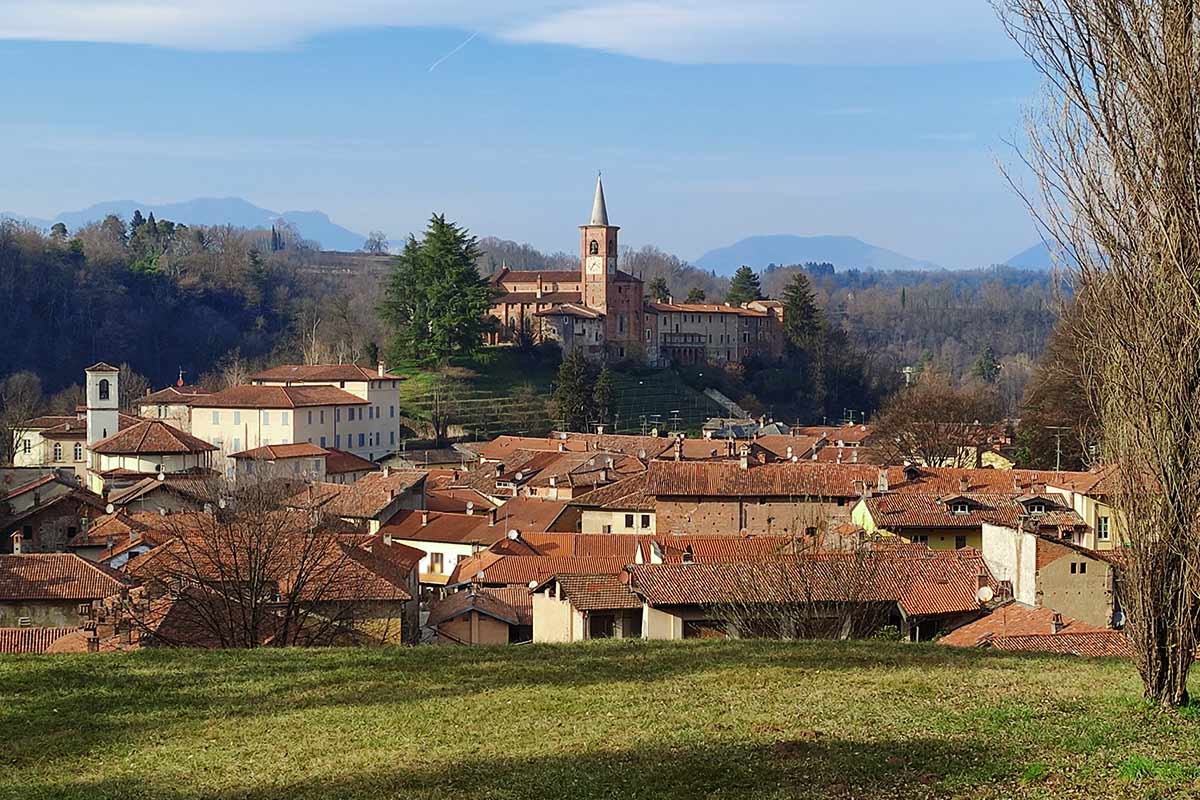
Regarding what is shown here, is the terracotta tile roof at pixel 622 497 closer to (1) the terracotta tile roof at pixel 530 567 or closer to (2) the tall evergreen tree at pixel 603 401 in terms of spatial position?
(1) the terracotta tile roof at pixel 530 567

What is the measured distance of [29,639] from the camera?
19141mm

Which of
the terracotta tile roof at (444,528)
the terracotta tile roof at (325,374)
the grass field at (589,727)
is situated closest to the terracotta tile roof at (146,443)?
the terracotta tile roof at (444,528)

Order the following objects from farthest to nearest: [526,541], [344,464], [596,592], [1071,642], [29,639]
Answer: [344,464] → [526,541] → [596,592] → [1071,642] → [29,639]

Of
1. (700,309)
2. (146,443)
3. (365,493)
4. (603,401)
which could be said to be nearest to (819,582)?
(365,493)

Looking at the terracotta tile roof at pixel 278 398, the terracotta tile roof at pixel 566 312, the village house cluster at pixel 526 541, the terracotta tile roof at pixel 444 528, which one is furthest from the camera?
the terracotta tile roof at pixel 566 312

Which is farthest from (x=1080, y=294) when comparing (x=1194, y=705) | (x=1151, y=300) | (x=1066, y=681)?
(x=1066, y=681)

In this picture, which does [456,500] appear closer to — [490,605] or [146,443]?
[146,443]

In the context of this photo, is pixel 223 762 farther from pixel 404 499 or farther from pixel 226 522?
pixel 404 499

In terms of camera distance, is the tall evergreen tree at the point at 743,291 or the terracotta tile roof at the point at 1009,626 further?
the tall evergreen tree at the point at 743,291

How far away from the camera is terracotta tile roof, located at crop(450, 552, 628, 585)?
29578 mm

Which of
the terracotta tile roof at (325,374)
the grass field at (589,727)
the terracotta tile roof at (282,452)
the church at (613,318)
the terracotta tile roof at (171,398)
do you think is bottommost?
the terracotta tile roof at (282,452)

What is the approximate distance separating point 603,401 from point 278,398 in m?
20.6

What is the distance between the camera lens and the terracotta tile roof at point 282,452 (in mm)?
57031

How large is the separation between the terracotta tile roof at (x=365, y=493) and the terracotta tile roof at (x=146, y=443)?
8242 millimetres
